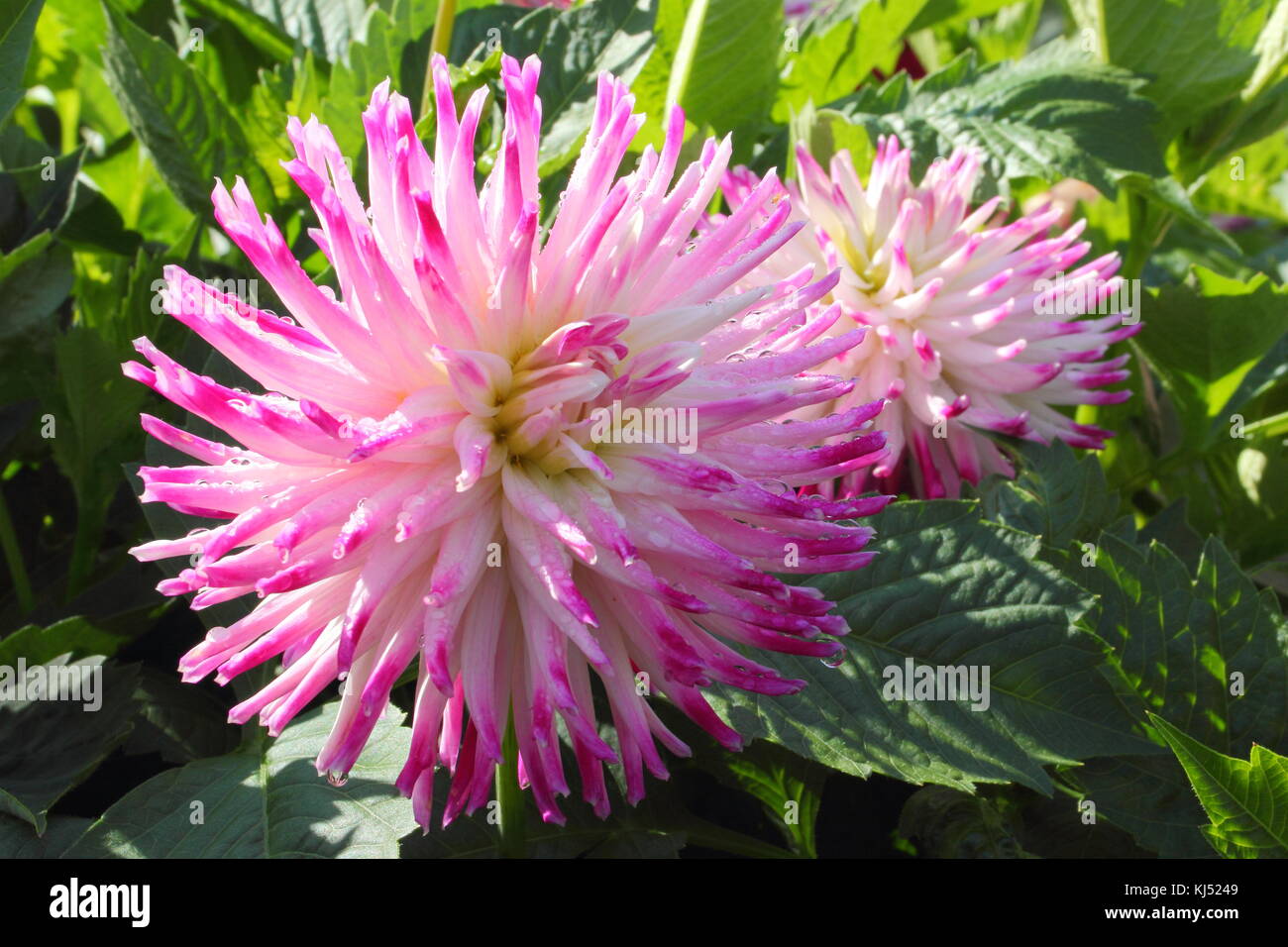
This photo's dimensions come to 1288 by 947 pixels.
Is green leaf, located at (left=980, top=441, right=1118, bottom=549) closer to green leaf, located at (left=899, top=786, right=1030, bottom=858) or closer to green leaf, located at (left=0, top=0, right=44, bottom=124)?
green leaf, located at (left=899, top=786, right=1030, bottom=858)

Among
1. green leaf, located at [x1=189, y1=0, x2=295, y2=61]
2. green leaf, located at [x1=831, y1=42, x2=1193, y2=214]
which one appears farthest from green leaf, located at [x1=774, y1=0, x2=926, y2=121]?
green leaf, located at [x1=189, y1=0, x2=295, y2=61]

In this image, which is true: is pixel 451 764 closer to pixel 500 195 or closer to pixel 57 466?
pixel 500 195

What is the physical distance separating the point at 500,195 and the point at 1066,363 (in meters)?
0.68

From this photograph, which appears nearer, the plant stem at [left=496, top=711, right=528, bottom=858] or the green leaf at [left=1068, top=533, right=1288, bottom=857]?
the plant stem at [left=496, top=711, right=528, bottom=858]

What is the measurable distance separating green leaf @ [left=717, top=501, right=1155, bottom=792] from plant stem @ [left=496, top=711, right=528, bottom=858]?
0.16m

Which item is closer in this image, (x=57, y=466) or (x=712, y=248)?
(x=712, y=248)

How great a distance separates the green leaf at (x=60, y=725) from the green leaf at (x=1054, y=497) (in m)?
0.70

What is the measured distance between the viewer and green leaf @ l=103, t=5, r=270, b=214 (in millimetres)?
1142

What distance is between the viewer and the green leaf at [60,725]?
2.69 feet

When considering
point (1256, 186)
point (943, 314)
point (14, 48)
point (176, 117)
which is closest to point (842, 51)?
point (943, 314)

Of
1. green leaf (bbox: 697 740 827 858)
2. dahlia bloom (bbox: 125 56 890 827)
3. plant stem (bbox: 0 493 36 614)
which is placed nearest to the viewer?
dahlia bloom (bbox: 125 56 890 827)

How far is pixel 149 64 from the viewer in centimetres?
114
